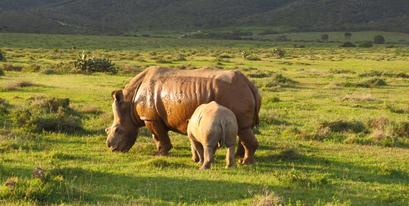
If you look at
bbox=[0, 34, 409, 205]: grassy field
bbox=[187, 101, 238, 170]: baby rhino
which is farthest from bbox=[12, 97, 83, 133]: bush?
bbox=[187, 101, 238, 170]: baby rhino

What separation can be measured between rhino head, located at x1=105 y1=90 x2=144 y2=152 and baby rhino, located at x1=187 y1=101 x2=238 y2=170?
103 inches

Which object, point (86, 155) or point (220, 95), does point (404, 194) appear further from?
point (86, 155)

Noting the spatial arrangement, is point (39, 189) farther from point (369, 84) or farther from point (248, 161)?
point (369, 84)

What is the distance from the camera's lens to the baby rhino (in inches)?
516

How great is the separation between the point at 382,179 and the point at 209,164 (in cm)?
372

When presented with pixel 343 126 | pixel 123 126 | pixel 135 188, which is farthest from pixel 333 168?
pixel 343 126

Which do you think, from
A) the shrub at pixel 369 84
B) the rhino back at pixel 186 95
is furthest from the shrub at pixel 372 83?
the rhino back at pixel 186 95

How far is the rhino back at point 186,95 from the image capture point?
1437 centimetres

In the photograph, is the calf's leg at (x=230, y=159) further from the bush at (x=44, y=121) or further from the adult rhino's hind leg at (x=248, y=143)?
the bush at (x=44, y=121)

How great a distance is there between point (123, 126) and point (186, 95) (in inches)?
83.0

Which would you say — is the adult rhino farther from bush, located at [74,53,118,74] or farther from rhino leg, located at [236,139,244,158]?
bush, located at [74,53,118,74]

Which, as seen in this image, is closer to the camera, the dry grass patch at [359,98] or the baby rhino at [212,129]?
the baby rhino at [212,129]

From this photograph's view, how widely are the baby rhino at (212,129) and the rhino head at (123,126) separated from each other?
2614mm

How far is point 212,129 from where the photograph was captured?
1307 cm
